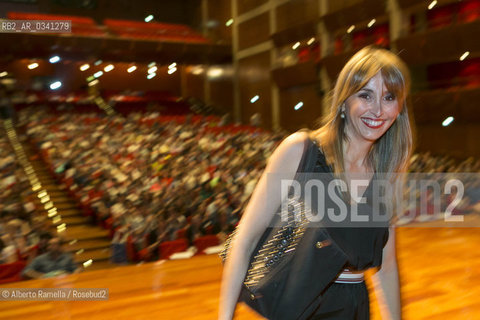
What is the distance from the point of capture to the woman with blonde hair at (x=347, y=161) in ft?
2.63

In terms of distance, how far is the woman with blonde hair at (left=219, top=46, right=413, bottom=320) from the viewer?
801 millimetres

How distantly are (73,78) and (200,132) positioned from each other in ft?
22.0

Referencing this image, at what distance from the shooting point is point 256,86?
48.2ft

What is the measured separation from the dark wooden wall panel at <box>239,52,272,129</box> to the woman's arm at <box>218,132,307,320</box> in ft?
43.9

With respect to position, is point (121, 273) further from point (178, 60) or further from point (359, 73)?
point (178, 60)

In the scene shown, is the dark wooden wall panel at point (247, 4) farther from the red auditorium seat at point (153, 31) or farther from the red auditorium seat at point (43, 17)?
the red auditorium seat at point (43, 17)

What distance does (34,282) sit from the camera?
362cm

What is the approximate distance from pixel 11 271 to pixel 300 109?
10.00 meters

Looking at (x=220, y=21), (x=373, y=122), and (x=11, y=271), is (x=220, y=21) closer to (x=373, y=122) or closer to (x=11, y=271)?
(x=11, y=271)

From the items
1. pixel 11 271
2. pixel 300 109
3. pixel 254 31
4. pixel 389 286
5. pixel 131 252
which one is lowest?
pixel 131 252

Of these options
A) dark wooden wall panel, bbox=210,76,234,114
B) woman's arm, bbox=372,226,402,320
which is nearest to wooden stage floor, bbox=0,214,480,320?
woman's arm, bbox=372,226,402,320

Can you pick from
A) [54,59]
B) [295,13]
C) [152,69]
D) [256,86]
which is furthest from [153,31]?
[295,13]

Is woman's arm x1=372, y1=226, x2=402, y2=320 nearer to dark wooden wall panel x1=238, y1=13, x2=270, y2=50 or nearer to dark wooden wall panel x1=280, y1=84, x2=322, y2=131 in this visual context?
dark wooden wall panel x1=280, y1=84, x2=322, y2=131
